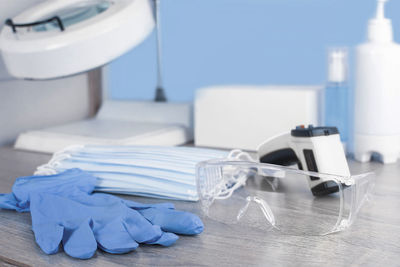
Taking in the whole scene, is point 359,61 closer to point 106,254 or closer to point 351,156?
point 351,156

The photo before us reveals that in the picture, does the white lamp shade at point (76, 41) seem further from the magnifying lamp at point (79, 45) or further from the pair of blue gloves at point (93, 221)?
the pair of blue gloves at point (93, 221)

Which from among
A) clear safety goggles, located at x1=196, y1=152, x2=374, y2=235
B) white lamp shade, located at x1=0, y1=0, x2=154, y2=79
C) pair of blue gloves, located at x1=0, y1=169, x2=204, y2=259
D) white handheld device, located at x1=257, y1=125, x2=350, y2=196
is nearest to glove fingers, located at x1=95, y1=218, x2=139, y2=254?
pair of blue gloves, located at x1=0, y1=169, x2=204, y2=259

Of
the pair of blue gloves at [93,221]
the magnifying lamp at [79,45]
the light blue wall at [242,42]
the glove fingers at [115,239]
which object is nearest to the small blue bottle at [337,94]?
the light blue wall at [242,42]

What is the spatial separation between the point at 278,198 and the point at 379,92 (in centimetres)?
39

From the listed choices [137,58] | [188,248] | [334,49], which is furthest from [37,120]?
[188,248]

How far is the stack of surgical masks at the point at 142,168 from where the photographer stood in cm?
88

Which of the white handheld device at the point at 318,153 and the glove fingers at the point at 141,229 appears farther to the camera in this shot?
the white handheld device at the point at 318,153

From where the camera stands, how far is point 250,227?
→ 28.8 inches

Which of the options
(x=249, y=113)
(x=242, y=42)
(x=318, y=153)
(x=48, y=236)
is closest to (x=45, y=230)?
(x=48, y=236)

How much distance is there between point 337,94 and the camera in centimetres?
117

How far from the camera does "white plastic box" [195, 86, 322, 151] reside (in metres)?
1.17

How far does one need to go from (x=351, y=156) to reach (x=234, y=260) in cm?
64

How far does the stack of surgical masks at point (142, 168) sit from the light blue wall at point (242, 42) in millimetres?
600

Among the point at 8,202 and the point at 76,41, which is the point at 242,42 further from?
the point at 8,202
